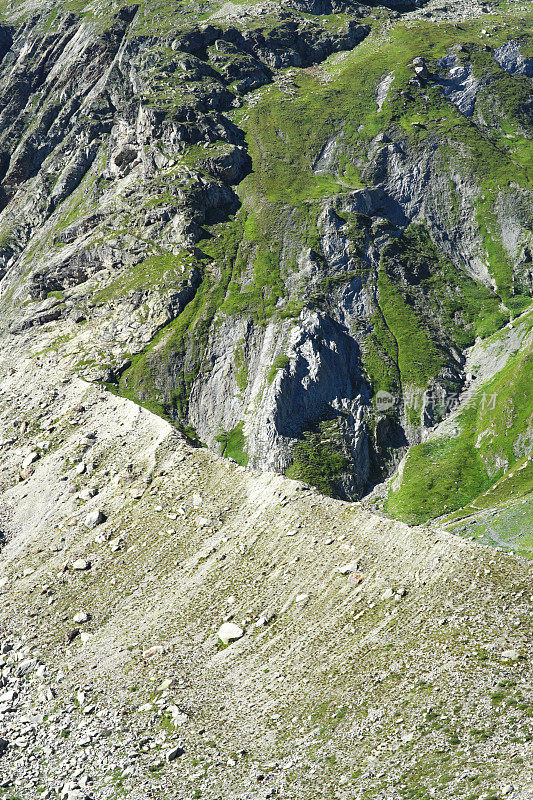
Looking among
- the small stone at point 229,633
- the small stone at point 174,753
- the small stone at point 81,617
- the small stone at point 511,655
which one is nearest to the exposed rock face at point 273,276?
the small stone at point 81,617

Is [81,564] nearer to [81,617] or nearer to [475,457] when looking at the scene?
→ [81,617]

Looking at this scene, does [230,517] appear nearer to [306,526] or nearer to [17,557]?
[306,526]

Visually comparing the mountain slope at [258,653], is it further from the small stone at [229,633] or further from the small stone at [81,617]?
the small stone at [229,633]

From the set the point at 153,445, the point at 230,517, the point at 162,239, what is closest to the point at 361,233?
the point at 162,239

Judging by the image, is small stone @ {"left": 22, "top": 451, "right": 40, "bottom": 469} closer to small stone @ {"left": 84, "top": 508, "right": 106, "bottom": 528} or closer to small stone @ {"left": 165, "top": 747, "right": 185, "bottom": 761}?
small stone @ {"left": 84, "top": 508, "right": 106, "bottom": 528}

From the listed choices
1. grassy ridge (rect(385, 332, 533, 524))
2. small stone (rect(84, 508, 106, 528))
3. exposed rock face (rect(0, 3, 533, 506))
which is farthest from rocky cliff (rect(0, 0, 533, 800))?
small stone (rect(84, 508, 106, 528))

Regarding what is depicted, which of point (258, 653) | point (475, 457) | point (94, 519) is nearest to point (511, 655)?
point (258, 653)
